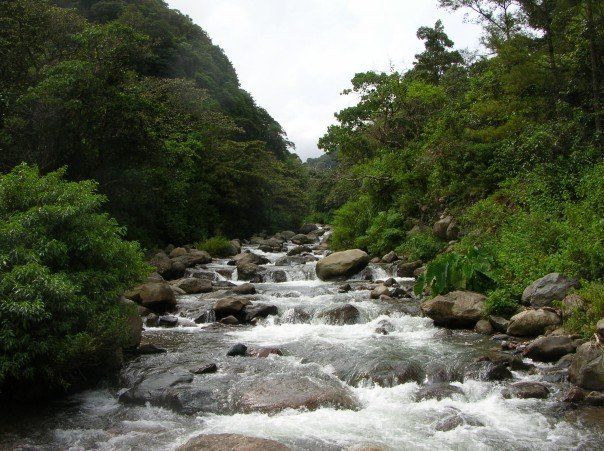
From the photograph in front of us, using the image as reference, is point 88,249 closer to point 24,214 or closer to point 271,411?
point 24,214

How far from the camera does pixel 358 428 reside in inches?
273

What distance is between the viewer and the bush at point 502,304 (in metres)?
11.6

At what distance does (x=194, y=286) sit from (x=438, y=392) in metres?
11.3

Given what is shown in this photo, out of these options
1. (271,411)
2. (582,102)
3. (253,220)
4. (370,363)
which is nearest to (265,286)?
(370,363)

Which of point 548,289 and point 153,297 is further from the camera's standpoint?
point 153,297

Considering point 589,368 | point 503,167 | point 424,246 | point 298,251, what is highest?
point 503,167

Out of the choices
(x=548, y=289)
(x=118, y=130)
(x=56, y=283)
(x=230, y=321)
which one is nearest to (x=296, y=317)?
(x=230, y=321)

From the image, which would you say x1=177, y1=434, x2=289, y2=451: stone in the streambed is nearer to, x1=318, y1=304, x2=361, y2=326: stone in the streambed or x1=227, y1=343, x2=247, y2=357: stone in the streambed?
x1=227, y1=343, x2=247, y2=357: stone in the streambed

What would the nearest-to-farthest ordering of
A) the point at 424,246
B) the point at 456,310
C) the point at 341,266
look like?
the point at 456,310, the point at 424,246, the point at 341,266

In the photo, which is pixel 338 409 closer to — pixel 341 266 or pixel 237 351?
pixel 237 351

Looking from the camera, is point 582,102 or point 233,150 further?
point 233,150

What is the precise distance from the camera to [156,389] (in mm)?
8359

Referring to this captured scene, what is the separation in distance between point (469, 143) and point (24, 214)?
16.7 m

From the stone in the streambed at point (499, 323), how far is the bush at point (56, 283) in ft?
26.2
